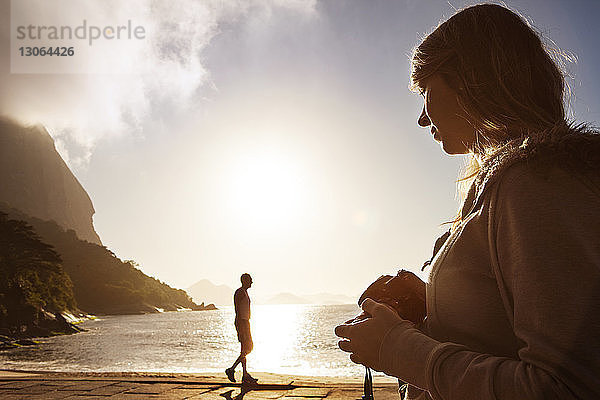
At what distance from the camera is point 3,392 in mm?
5840

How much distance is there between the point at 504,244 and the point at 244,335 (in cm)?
711

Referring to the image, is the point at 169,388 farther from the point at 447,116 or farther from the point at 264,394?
the point at 447,116

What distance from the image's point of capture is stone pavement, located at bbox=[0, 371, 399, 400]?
566 centimetres

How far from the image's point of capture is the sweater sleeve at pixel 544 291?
63 centimetres

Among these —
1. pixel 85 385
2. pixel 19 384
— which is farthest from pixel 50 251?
pixel 85 385

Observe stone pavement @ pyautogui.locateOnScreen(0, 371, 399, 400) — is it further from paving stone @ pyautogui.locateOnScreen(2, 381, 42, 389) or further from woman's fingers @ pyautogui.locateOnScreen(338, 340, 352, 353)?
woman's fingers @ pyautogui.locateOnScreen(338, 340, 352, 353)

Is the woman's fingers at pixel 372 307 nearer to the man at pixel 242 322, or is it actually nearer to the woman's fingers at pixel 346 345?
the woman's fingers at pixel 346 345

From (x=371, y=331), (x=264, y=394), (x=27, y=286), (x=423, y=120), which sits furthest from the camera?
(x=27, y=286)

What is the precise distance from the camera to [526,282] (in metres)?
0.67

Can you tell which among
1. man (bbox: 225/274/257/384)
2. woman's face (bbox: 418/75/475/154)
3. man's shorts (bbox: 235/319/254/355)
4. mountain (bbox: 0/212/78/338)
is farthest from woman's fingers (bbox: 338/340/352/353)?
mountain (bbox: 0/212/78/338)

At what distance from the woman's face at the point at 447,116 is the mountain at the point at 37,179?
11779 centimetres

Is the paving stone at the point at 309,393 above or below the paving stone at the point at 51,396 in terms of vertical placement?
below

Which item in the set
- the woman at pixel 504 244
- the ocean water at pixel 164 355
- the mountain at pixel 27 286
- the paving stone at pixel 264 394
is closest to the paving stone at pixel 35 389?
the paving stone at pixel 264 394

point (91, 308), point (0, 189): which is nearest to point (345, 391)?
point (91, 308)
